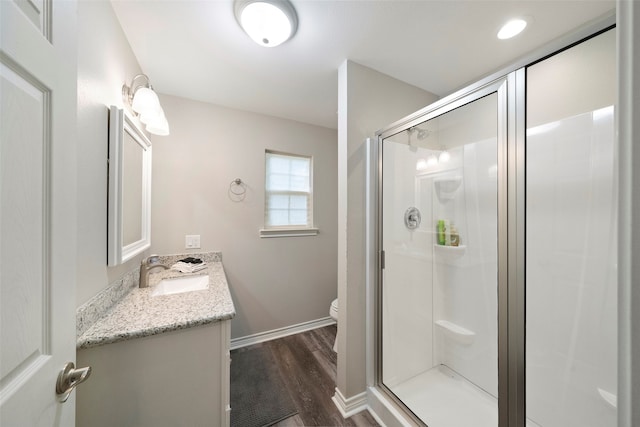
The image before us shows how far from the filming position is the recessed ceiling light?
1224 mm

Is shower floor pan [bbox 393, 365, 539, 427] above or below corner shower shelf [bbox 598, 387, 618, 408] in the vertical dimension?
below

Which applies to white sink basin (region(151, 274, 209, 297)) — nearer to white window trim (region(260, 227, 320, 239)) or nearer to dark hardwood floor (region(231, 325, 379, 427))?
white window trim (region(260, 227, 320, 239))

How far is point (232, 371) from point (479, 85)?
2578mm

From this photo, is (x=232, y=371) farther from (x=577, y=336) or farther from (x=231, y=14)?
(x=231, y=14)

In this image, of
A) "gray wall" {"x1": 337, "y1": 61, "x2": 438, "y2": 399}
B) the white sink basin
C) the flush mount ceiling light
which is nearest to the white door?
the flush mount ceiling light

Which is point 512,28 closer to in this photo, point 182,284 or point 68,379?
point 68,379

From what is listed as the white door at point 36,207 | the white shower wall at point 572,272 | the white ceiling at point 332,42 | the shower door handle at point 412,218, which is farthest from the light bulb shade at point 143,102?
the white shower wall at point 572,272

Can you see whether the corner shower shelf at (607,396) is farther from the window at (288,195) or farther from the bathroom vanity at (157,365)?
the window at (288,195)

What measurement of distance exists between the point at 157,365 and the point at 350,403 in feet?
4.00

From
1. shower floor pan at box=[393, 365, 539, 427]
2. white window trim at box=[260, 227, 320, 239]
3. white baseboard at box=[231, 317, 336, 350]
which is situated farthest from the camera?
white window trim at box=[260, 227, 320, 239]

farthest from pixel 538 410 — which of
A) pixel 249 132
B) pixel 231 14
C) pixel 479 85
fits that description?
pixel 249 132

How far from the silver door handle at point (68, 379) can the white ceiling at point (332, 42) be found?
1.59 metres

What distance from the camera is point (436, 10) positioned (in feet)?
3.77

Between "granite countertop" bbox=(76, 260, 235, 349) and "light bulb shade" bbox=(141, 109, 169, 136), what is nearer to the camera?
"granite countertop" bbox=(76, 260, 235, 349)
